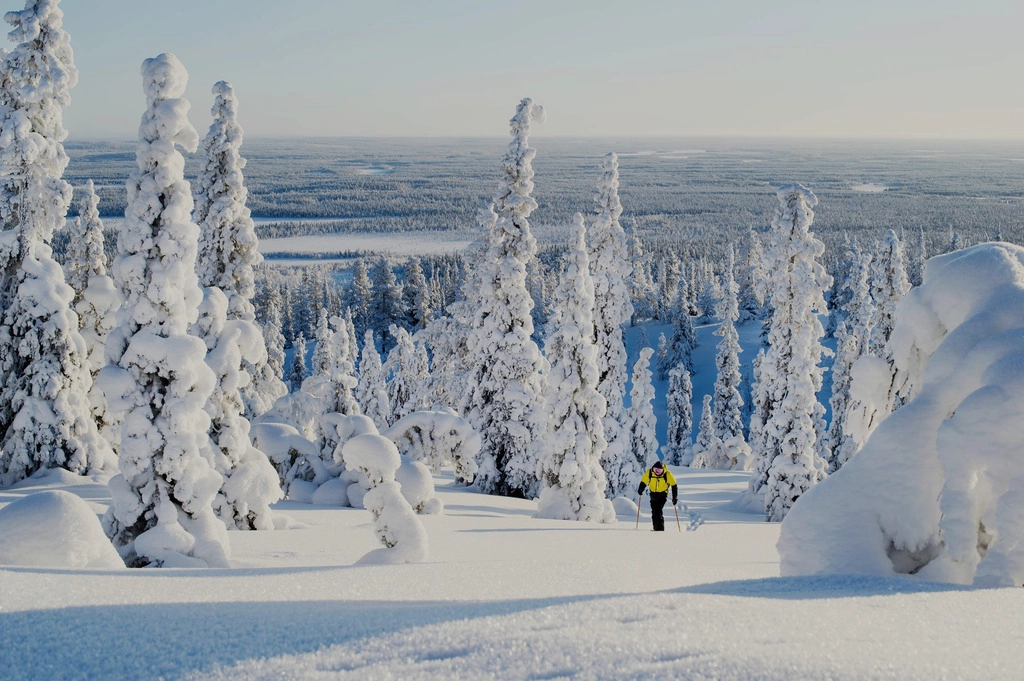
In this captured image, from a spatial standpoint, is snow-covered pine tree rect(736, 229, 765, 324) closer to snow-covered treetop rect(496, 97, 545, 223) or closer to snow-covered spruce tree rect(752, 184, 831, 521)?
snow-covered spruce tree rect(752, 184, 831, 521)

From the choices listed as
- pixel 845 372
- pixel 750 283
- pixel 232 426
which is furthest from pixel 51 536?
pixel 750 283

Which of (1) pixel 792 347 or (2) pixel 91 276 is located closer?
(2) pixel 91 276

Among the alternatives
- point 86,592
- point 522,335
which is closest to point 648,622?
point 86,592

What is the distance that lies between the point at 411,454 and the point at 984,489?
1888 cm

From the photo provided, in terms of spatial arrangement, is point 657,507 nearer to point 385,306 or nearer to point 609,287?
point 609,287

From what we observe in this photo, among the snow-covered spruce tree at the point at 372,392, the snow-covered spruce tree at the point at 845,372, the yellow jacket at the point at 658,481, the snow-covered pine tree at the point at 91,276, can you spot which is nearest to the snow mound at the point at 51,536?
the yellow jacket at the point at 658,481

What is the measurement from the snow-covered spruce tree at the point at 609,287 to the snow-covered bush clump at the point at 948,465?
2237 cm

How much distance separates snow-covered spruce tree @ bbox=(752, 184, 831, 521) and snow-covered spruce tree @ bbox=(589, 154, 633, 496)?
555 cm

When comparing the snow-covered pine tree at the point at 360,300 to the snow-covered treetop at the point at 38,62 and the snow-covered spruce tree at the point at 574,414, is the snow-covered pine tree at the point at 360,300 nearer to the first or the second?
the snow-covered spruce tree at the point at 574,414

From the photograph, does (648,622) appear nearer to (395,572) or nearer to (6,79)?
(395,572)

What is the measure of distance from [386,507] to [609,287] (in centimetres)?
2260

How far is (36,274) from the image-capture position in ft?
61.1

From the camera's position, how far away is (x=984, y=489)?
7.11 metres

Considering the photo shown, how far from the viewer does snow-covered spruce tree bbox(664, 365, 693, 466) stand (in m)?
62.9
